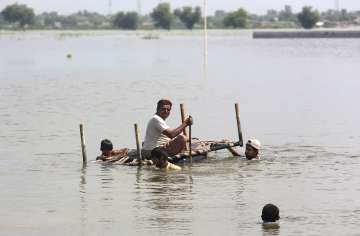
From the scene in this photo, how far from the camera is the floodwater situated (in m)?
17.7

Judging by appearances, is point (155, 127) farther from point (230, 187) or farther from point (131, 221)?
point (131, 221)

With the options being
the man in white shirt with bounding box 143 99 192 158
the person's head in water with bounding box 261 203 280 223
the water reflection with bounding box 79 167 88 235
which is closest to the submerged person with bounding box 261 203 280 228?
the person's head in water with bounding box 261 203 280 223

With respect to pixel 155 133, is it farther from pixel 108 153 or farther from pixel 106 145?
pixel 108 153

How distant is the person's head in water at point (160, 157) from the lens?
73.2 ft

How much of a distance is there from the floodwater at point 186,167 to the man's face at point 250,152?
25 cm

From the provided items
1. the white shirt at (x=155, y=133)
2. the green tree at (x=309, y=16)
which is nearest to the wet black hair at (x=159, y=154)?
the white shirt at (x=155, y=133)

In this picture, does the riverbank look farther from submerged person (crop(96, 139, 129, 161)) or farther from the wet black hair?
the wet black hair

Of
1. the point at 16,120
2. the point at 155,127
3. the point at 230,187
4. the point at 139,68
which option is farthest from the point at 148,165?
the point at 139,68

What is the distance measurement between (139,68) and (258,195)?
52756 mm

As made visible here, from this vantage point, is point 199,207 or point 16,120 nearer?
point 199,207

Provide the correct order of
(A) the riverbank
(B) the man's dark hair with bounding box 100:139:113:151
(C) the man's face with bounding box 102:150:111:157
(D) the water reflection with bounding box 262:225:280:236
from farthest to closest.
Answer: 1. (A) the riverbank
2. (C) the man's face with bounding box 102:150:111:157
3. (B) the man's dark hair with bounding box 100:139:113:151
4. (D) the water reflection with bounding box 262:225:280:236

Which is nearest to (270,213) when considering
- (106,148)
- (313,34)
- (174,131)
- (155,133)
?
(174,131)

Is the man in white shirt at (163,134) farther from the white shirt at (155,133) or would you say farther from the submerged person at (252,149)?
the submerged person at (252,149)

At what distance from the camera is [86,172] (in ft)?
75.5
